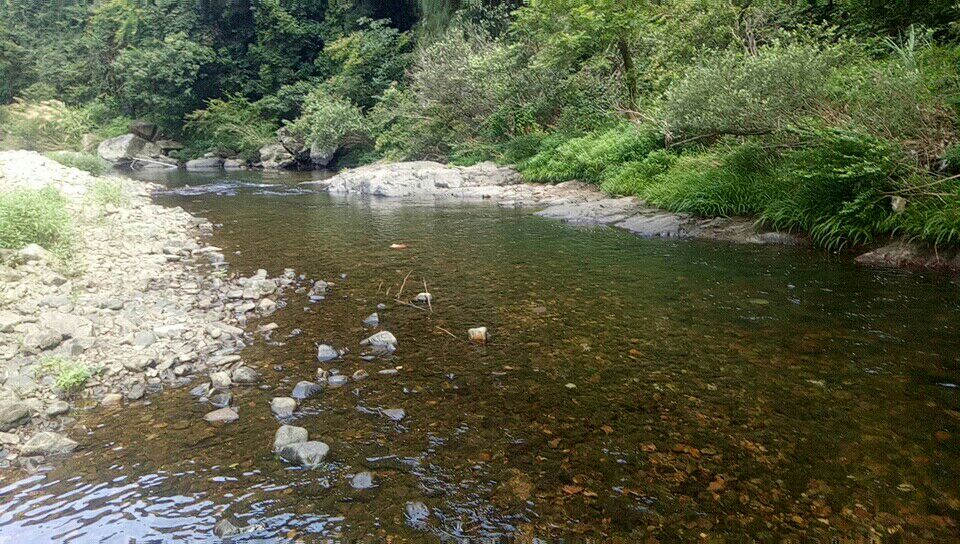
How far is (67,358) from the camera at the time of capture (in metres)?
4.95

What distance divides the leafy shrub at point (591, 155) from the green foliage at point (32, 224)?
492 inches

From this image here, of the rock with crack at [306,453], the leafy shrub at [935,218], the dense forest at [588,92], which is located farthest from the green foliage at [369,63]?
the rock with crack at [306,453]

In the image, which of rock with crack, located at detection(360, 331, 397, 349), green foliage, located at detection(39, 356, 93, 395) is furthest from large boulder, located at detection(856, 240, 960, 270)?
green foliage, located at detection(39, 356, 93, 395)

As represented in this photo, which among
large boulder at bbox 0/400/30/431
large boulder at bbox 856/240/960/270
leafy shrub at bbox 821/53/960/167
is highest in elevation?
leafy shrub at bbox 821/53/960/167

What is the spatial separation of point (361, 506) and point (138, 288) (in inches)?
222

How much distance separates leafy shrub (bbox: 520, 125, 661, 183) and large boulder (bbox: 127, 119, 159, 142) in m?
35.7

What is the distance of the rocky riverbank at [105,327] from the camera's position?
4250 millimetres

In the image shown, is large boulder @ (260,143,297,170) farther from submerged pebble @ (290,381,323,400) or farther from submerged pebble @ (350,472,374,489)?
submerged pebble @ (350,472,374,489)

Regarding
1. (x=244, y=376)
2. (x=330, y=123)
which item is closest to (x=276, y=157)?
(x=330, y=123)

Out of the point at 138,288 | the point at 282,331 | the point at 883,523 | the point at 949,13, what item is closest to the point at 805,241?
the point at 949,13

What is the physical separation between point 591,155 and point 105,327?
44.5ft

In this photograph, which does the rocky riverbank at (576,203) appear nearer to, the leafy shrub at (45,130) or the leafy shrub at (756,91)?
the leafy shrub at (756,91)

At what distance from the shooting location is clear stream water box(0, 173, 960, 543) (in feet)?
10.0

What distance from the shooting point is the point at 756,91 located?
10.4m
